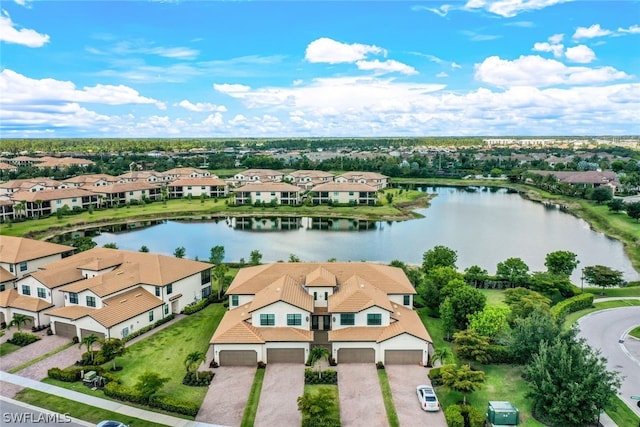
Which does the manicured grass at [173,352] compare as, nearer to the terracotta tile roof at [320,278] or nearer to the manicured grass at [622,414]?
the terracotta tile roof at [320,278]

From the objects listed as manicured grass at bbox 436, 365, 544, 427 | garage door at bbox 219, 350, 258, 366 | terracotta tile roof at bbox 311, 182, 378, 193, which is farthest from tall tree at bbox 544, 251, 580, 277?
terracotta tile roof at bbox 311, 182, 378, 193

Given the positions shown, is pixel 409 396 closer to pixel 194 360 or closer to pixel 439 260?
pixel 194 360

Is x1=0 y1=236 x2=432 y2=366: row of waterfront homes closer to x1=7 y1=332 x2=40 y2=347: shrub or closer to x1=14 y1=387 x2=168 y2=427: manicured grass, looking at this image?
x1=7 y1=332 x2=40 y2=347: shrub

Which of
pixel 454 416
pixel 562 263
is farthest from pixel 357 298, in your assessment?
pixel 562 263

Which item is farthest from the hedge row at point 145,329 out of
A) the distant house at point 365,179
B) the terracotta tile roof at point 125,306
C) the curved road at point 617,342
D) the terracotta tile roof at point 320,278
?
the distant house at point 365,179

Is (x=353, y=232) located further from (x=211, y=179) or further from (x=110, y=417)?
(x=110, y=417)

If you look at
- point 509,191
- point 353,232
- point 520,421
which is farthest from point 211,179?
point 520,421
